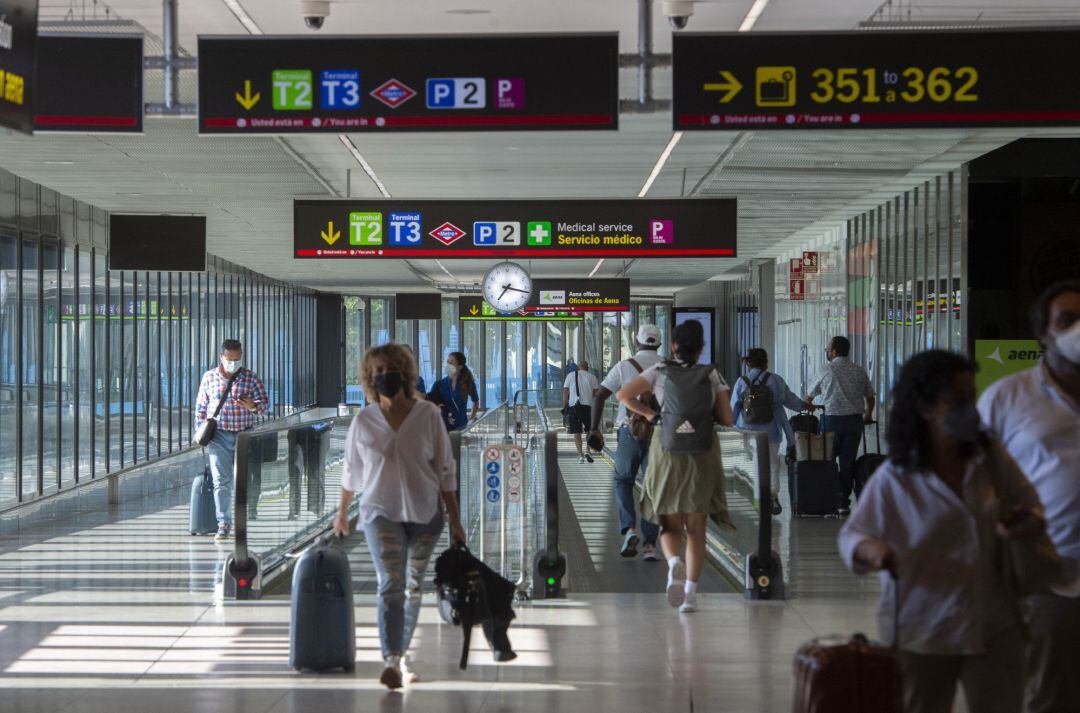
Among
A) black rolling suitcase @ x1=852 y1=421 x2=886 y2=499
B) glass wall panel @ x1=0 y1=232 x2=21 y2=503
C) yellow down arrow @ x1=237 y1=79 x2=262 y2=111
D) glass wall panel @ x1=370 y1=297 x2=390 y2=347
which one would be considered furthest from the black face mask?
glass wall panel @ x1=370 y1=297 x2=390 y2=347

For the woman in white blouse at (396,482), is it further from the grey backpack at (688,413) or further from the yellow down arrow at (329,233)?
the yellow down arrow at (329,233)

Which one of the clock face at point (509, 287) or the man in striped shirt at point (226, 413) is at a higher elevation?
the clock face at point (509, 287)

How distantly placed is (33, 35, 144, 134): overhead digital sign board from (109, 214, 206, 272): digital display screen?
837 centimetres

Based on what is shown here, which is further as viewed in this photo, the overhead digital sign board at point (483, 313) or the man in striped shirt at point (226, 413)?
the overhead digital sign board at point (483, 313)

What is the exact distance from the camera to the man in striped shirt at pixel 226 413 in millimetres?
11844

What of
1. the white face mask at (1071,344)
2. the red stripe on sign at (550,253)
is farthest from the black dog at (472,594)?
the red stripe on sign at (550,253)

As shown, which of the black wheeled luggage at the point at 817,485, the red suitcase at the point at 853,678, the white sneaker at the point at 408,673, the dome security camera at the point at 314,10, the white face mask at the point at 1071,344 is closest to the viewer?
the red suitcase at the point at 853,678

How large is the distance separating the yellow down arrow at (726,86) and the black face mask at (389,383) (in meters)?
2.11

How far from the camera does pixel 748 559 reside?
8.64 metres

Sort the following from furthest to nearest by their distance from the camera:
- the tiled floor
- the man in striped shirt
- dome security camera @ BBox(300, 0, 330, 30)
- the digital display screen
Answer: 1. the digital display screen
2. the man in striped shirt
3. dome security camera @ BBox(300, 0, 330, 30)
4. the tiled floor

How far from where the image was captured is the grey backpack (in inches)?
315

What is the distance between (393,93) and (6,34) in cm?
251

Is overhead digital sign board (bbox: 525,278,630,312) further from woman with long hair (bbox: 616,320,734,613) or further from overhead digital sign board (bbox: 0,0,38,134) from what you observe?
overhead digital sign board (bbox: 0,0,38,134)

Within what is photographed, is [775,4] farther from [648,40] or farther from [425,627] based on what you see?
[425,627]
